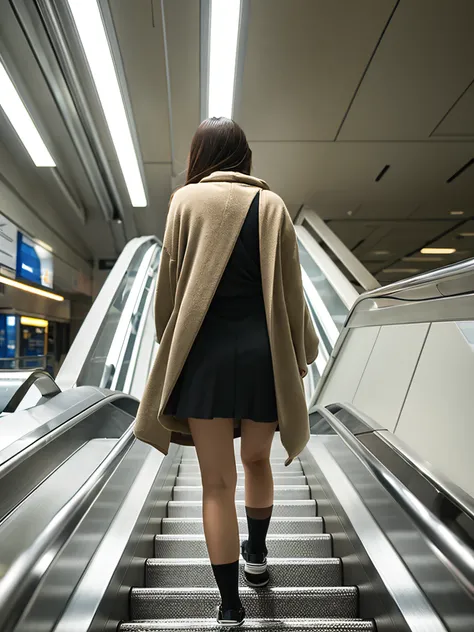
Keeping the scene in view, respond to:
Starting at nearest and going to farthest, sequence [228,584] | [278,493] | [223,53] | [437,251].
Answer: [228,584], [278,493], [223,53], [437,251]

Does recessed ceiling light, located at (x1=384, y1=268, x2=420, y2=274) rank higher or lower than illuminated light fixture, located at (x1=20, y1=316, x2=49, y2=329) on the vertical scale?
higher

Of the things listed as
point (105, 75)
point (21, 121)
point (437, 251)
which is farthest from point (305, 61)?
point (437, 251)

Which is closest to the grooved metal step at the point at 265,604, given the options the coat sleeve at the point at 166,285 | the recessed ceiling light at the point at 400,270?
the coat sleeve at the point at 166,285

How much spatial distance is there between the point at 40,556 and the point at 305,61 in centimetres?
531

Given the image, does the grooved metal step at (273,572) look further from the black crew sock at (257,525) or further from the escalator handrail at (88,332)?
the escalator handrail at (88,332)

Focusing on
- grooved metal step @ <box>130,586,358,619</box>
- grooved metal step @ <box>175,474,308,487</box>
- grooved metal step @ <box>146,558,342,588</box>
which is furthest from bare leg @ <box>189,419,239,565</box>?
grooved metal step @ <box>175,474,308,487</box>

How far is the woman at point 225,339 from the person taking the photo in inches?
52.0

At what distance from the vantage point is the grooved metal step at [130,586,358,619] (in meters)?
1.56

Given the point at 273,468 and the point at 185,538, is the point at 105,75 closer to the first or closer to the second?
the point at 273,468

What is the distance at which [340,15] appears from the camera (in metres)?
4.41

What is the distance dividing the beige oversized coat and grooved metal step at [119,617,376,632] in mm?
504

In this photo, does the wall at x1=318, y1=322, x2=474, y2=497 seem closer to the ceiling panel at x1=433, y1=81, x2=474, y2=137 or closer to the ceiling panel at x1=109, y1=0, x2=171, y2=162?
the ceiling panel at x1=109, y1=0, x2=171, y2=162

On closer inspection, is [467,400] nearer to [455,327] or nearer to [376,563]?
[455,327]

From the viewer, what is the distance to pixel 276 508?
7.86ft
